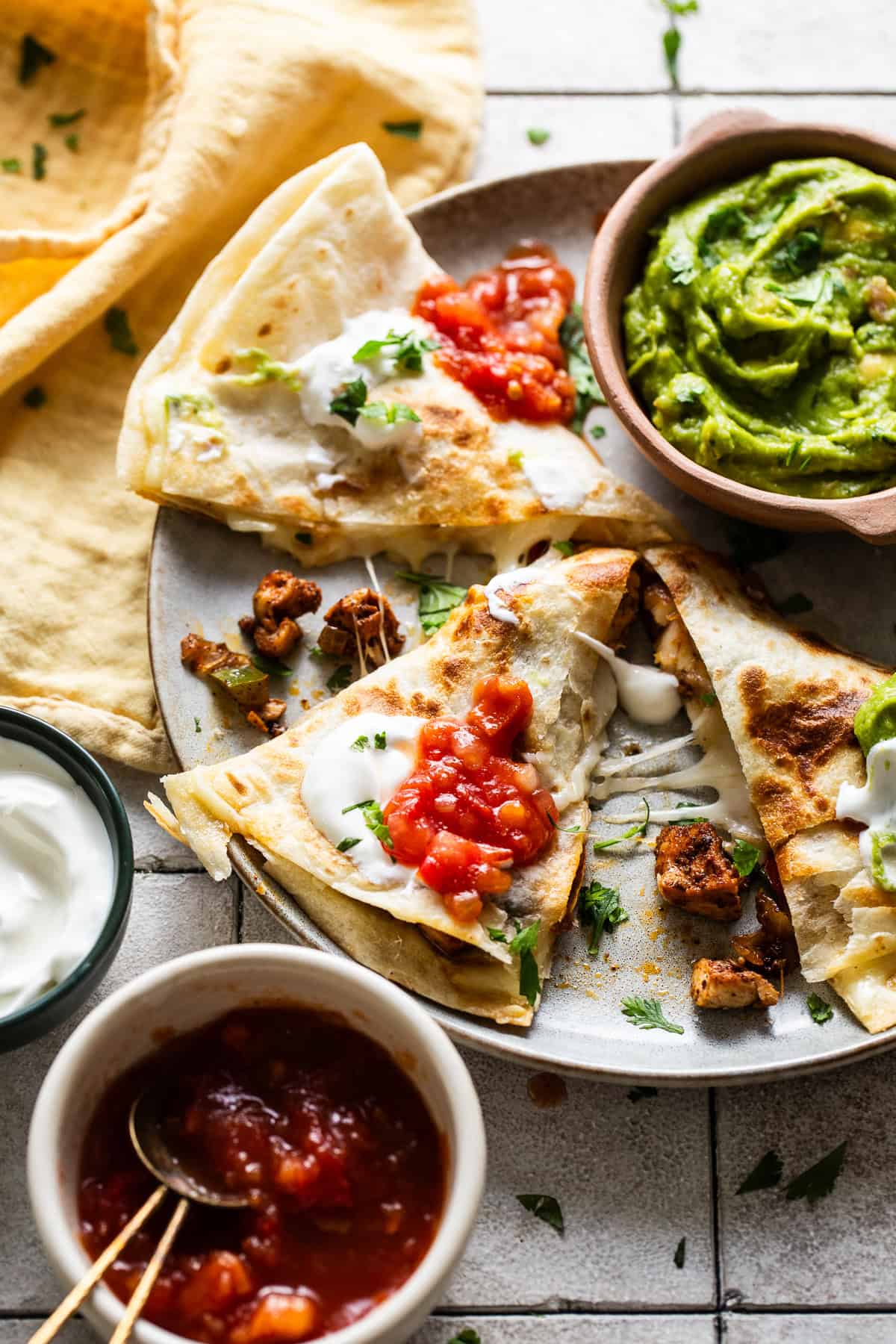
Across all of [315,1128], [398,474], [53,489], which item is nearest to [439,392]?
[398,474]

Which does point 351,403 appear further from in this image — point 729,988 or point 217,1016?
point 729,988

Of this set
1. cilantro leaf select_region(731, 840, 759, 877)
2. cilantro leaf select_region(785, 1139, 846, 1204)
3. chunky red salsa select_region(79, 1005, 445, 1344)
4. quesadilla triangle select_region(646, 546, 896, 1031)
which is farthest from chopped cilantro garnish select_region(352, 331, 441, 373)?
cilantro leaf select_region(785, 1139, 846, 1204)

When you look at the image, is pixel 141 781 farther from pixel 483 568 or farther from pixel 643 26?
pixel 643 26

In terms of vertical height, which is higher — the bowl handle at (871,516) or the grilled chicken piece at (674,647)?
the bowl handle at (871,516)

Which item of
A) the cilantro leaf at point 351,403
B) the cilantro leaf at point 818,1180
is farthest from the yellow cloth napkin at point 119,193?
the cilantro leaf at point 818,1180

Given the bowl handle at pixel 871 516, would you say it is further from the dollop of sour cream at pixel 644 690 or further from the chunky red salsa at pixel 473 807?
the chunky red salsa at pixel 473 807

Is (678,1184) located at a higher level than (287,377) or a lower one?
lower
